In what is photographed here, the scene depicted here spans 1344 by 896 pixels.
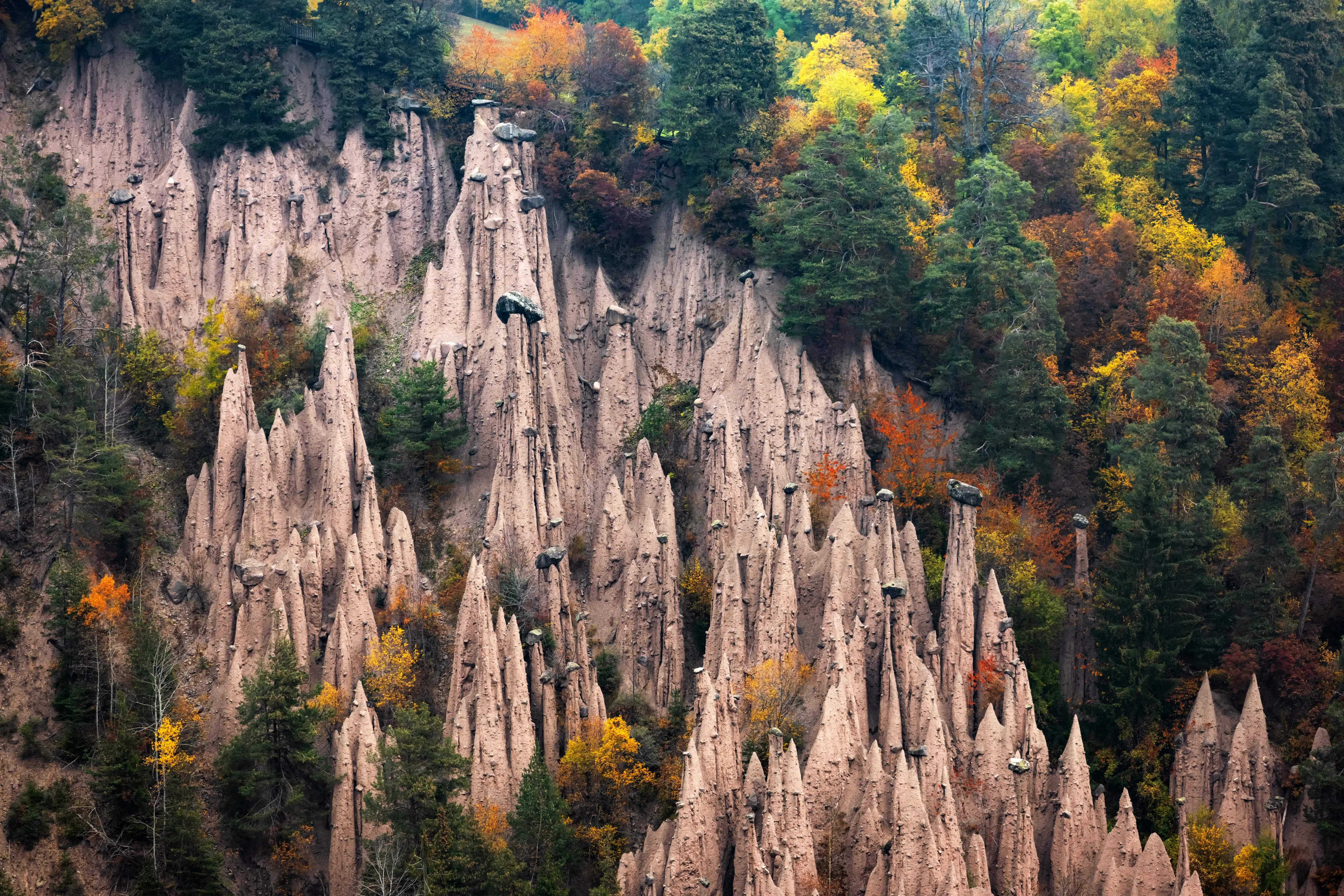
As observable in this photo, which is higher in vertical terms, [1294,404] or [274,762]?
[1294,404]

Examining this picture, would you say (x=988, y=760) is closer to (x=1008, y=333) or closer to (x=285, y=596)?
(x=1008, y=333)

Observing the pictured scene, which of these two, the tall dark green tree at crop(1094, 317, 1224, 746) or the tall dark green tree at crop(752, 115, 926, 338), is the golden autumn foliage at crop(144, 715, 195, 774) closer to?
the tall dark green tree at crop(752, 115, 926, 338)

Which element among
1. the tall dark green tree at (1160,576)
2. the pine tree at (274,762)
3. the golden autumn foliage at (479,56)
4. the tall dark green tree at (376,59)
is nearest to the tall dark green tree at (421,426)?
the pine tree at (274,762)

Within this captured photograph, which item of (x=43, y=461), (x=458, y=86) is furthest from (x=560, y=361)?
(x=43, y=461)

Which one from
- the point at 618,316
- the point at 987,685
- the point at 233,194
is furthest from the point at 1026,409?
the point at 233,194

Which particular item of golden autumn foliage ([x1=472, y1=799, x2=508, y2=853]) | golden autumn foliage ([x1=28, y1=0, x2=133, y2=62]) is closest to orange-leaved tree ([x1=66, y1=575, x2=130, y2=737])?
golden autumn foliage ([x1=472, y1=799, x2=508, y2=853])

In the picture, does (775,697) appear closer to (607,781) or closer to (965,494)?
(607,781)
